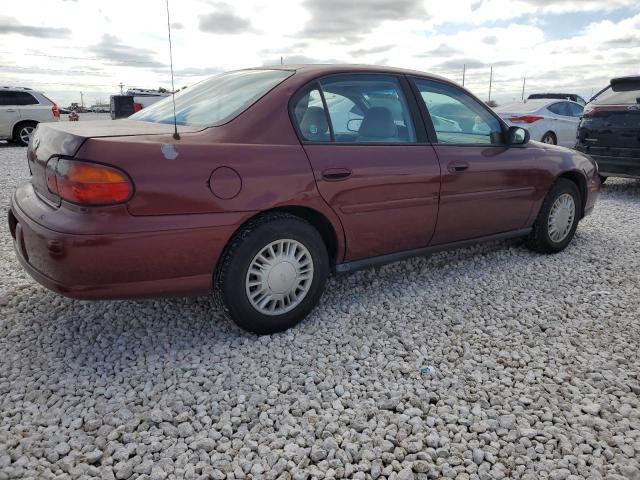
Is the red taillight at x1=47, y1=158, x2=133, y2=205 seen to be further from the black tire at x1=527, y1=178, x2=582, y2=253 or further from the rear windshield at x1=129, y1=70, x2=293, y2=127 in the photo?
the black tire at x1=527, y1=178, x2=582, y2=253

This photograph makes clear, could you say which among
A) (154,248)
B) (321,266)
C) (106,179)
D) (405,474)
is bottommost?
(405,474)

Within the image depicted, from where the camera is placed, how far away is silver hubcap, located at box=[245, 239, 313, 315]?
9.36 feet

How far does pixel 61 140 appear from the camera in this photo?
250 centimetres

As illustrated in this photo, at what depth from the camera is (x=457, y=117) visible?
12.4 feet

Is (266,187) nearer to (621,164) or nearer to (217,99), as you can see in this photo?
(217,99)

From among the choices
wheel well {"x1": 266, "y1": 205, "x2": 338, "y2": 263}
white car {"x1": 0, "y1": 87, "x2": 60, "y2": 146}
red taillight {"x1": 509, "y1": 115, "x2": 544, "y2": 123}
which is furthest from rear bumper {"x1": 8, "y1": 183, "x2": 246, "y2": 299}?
white car {"x1": 0, "y1": 87, "x2": 60, "y2": 146}

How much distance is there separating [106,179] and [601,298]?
3.31 metres

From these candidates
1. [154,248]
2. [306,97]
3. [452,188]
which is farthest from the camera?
[452,188]

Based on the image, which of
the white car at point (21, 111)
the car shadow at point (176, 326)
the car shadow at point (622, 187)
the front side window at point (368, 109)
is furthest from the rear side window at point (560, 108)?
the white car at point (21, 111)

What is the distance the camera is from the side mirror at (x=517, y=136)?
4.00 m

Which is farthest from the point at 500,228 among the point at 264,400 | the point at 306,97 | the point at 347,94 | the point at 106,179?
the point at 106,179

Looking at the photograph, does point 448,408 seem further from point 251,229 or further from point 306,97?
point 306,97

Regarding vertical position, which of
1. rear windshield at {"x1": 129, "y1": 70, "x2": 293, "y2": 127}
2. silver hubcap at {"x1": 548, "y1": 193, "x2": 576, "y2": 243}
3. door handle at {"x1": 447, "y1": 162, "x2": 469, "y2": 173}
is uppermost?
rear windshield at {"x1": 129, "y1": 70, "x2": 293, "y2": 127}

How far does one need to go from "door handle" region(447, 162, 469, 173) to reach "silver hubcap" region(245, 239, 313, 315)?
1.25 metres
